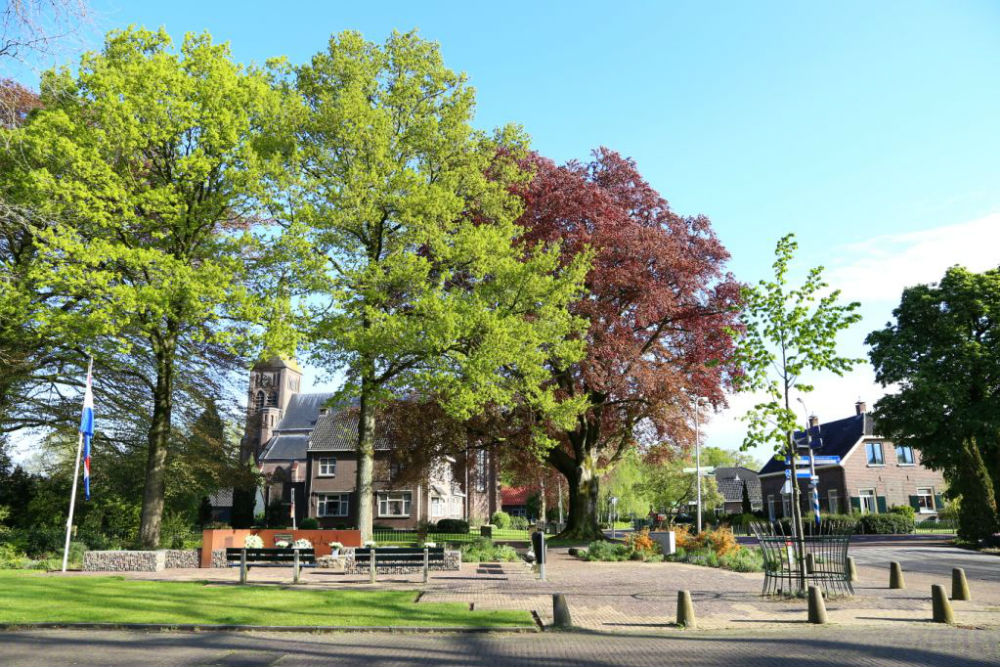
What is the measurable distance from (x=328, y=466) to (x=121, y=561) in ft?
131

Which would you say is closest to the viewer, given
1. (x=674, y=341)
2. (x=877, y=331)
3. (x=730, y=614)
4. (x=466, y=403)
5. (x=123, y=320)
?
(x=730, y=614)

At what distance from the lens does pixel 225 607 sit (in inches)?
475

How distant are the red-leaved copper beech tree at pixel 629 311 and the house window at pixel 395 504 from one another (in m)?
29.1

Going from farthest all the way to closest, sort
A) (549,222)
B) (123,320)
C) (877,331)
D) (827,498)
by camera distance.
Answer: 1. (827,498)
2. (877,331)
3. (549,222)
4. (123,320)

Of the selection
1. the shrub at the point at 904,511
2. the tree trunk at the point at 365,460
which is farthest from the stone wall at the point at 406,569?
the shrub at the point at 904,511

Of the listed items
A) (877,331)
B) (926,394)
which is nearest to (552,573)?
(926,394)

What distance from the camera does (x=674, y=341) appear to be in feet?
101

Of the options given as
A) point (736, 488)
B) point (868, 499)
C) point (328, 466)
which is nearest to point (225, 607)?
point (328, 466)

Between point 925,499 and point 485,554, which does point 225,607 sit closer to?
point 485,554

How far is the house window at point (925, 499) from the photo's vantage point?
2044 inches

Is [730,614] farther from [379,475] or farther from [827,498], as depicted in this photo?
[827,498]

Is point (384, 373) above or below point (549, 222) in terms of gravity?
below

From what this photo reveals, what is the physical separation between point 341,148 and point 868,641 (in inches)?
766

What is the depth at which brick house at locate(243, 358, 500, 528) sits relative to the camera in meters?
32.7
